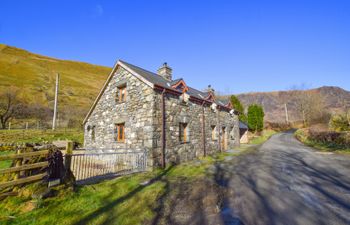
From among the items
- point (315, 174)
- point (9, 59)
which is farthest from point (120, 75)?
point (9, 59)

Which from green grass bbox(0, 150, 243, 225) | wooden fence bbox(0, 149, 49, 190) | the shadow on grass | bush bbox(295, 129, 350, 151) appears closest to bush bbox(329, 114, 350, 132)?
bush bbox(295, 129, 350, 151)

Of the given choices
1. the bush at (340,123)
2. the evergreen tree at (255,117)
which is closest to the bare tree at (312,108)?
the evergreen tree at (255,117)

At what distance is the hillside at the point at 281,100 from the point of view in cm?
7312

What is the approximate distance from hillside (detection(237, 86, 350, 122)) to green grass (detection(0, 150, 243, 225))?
76426mm

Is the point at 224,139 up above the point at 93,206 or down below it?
above

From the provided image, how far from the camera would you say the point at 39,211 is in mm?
4527

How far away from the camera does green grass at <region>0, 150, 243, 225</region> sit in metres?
4.22

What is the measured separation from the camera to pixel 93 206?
4.93m

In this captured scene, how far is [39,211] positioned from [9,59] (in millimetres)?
101919

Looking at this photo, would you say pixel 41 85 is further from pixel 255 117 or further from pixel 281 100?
pixel 281 100

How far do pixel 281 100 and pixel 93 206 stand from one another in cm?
10009

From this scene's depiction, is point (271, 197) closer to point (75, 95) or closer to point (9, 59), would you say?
point (75, 95)

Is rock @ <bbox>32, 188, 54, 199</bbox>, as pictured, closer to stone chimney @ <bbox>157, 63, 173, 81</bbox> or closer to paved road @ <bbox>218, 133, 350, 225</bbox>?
paved road @ <bbox>218, 133, 350, 225</bbox>

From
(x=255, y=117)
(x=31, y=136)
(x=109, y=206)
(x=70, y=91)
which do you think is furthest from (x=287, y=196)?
(x=70, y=91)
